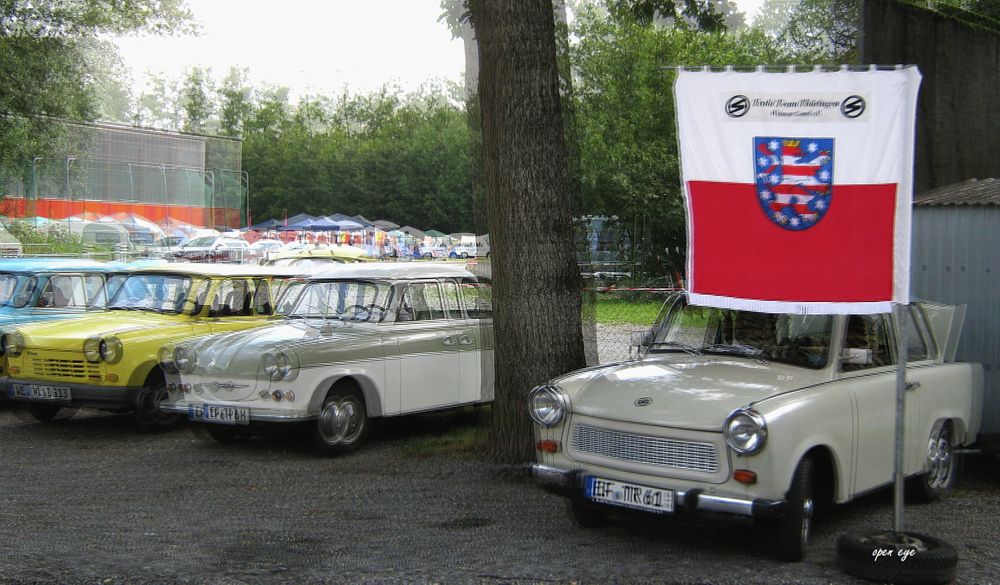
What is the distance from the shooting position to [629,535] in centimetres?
643

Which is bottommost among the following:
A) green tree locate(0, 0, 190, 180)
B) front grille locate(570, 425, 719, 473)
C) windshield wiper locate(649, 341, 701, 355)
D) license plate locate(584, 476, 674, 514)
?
license plate locate(584, 476, 674, 514)

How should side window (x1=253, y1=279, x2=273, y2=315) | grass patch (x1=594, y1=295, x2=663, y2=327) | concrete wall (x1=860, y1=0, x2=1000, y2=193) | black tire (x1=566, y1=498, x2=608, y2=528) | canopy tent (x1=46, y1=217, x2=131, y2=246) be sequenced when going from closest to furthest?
1. black tire (x1=566, y1=498, x2=608, y2=528)
2. concrete wall (x1=860, y1=0, x2=1000, y2=193)
3. side window (x1=253, y1=279, x2=273, y2=315)
4. grass patch (x1=594, y1=295, x2=663, y2=327)
5. canopy tent (x1=46, y1=217, x2=131, y2=246)

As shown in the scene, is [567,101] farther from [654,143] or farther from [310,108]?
[310,108]

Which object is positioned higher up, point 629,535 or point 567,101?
point 567,101

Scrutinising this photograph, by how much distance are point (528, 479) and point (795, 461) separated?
292 centimetres

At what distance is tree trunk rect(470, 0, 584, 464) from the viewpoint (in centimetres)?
807

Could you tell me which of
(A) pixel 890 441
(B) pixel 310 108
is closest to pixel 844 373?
(A) pixel 890 441

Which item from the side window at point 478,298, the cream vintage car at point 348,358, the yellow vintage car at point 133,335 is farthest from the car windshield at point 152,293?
the side window at point 478,298

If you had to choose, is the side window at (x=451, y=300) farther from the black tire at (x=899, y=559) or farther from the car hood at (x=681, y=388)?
the black tire at (x=899, y=559)

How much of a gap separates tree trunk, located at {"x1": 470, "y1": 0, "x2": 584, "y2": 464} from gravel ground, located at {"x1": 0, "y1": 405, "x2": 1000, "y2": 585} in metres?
1.05

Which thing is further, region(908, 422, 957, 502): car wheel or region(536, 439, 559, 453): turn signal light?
region(908, 422, 957, 502): car wheel

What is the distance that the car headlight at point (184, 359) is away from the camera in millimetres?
9430

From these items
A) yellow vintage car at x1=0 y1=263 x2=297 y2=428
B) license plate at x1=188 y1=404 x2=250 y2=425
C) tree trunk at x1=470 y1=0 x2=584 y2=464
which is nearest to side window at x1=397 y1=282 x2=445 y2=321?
yellow vintage car at x1=0 y1=263 x2=297 y2=428

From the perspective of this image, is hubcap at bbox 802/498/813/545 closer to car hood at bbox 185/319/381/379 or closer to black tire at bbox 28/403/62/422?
car hood at bbox 185/319/381/379
